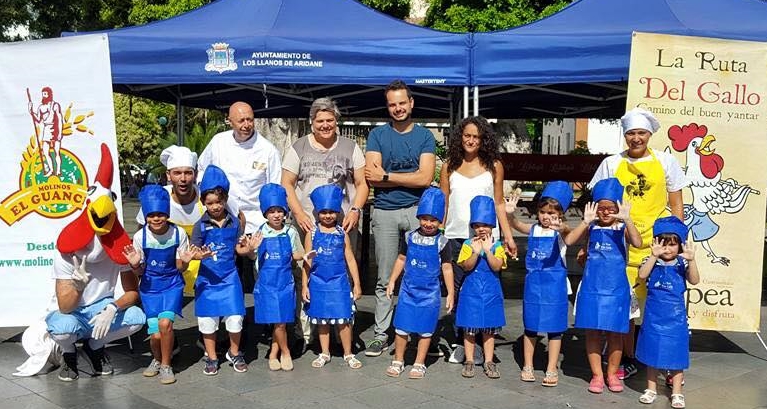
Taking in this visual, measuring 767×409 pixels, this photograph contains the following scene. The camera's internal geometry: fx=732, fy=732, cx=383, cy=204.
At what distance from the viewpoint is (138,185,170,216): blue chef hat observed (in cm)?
466

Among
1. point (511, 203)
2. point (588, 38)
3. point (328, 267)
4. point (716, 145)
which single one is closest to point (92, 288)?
point (328, 267)

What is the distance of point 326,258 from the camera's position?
494cm

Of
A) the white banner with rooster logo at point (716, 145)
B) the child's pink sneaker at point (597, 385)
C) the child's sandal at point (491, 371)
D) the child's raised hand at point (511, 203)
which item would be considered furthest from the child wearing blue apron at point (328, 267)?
the white banner with rooster logo at point (716, 145)

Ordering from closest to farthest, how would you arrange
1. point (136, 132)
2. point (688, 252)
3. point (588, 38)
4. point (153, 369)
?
point (688, 252), point (153, 369), point (588, 38), point (136, 132)

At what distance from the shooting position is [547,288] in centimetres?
467

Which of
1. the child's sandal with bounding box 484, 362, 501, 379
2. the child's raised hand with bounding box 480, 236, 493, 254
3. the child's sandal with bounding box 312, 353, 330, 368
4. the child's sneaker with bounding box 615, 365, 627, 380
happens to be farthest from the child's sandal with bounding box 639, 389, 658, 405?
the child's sandal with bounding box 312, 353, 330, 368

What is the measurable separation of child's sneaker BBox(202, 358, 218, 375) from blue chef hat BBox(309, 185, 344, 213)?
126 cm

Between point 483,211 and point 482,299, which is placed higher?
point 483,211

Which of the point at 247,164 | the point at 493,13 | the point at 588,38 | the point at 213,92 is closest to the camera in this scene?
the point at 247,164

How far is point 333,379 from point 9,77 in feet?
10.5

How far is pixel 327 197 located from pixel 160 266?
1169mm

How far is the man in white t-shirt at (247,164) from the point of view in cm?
547

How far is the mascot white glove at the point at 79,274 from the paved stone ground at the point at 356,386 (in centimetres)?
66

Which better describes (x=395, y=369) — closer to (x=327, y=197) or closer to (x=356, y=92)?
(x=327, y=197)
